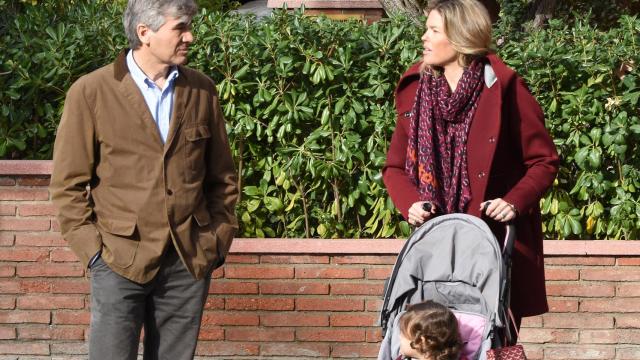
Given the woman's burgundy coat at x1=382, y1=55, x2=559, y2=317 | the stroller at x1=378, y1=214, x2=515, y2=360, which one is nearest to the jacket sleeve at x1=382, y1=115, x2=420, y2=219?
the woman's burgundy coat at x1=382, y1=55, x2=559, y2=317

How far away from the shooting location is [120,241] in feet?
16.4

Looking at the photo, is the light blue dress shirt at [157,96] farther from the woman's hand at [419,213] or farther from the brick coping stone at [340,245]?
the brick coping stone at [340,245]

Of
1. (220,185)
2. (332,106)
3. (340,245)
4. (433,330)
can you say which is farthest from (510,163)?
(332,106)

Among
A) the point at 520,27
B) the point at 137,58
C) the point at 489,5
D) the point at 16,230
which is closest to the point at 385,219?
the point at 16,230

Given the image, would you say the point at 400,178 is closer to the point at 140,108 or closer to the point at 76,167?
the point at 140,108

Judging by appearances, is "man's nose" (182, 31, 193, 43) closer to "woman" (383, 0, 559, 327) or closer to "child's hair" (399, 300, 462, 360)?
"woman" (383, 0, 559, 327)

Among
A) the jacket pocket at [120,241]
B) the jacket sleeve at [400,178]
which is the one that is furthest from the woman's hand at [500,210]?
the jacket pocket at [120,241]

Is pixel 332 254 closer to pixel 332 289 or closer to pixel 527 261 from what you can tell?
pixel 332 289

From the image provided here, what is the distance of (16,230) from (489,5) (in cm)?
635

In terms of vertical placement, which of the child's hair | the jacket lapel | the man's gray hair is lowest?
the child's hair

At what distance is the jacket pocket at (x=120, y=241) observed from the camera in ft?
16.2

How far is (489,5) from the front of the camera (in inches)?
491

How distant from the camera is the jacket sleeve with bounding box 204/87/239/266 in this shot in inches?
207

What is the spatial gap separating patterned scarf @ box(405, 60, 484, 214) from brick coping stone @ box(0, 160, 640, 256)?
7.78ft
